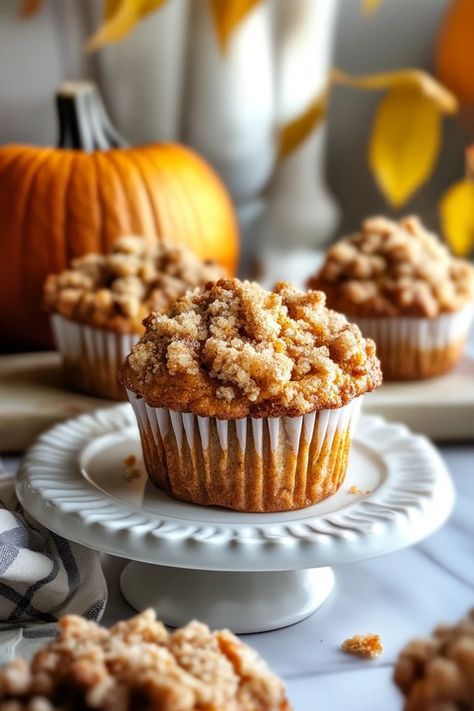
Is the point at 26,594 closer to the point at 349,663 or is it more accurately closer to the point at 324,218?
the point at 349,663

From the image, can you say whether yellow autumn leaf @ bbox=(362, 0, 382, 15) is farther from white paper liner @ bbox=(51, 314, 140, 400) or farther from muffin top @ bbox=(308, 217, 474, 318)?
white paper liner @ bbox=(51, 314, 140, 400)

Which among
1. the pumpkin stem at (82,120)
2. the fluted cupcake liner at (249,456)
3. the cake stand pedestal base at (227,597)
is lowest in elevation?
the cake stand pedestal base at (227,597)

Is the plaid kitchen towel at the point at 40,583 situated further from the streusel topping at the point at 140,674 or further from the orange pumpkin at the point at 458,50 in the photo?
the orange pumpkin at the point at 458,50

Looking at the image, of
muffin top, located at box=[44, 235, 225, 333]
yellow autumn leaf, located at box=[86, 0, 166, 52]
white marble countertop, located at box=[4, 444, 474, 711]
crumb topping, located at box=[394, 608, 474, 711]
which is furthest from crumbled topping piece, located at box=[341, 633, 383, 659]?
yellow autumn leaf, located at box=[86, 0, 166, 52]

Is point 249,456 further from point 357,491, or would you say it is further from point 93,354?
point 93,354

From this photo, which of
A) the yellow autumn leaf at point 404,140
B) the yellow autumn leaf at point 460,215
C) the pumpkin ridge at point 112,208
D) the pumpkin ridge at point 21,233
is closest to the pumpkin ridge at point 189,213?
the pumpkin ridge at point 112,208

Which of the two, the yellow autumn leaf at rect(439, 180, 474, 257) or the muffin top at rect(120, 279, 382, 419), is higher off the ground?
the muffin top at rect(120, 279, 382, 419)

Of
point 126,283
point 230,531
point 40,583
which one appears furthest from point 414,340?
point 40,583
